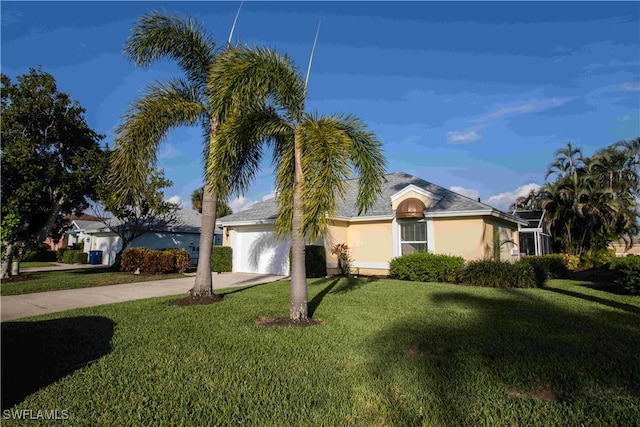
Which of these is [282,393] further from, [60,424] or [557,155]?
[557,155]

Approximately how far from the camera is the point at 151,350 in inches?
197

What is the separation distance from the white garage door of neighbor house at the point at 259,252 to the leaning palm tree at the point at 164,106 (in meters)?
7.50

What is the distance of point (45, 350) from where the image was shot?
502cm

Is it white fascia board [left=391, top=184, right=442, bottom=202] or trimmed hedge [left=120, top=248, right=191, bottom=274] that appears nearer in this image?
white fascia board [left=391, top=184, right=442, bottom=202]

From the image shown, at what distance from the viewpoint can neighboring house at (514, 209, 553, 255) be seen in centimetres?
2127

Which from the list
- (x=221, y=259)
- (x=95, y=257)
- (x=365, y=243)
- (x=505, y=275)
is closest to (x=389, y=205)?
(x=365, y=243)

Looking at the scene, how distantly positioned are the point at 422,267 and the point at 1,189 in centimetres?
1596

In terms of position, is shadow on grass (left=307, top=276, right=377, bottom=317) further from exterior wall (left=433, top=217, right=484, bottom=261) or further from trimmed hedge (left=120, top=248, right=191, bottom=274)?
trimmed hedge (left=120, top=248, right=191, bottom=274)

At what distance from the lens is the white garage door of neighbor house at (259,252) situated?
54.1 feet

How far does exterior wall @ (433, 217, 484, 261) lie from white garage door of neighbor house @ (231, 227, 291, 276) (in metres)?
6.51

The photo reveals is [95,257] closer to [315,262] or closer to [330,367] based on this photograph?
[315,262]

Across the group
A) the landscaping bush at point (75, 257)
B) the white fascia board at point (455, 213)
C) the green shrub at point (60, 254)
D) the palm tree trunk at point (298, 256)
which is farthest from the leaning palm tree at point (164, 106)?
the green shrub at point (60, 254)

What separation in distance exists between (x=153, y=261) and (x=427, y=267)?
11.7 m
